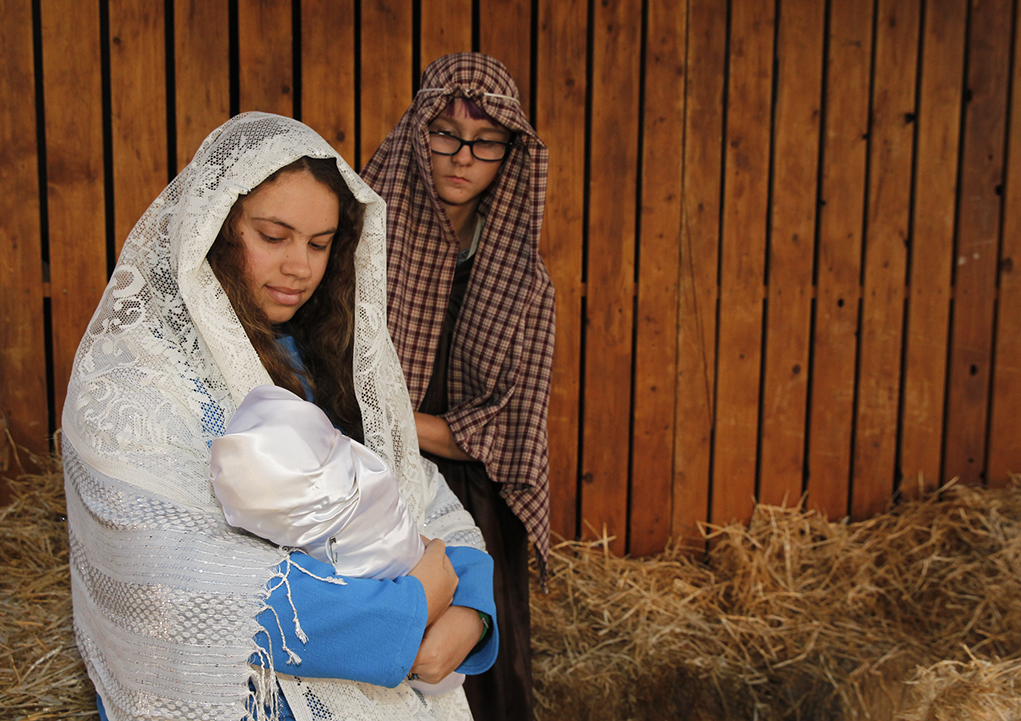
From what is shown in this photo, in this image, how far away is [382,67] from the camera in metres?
3.32

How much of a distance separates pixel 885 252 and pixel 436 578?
3321 millimetres

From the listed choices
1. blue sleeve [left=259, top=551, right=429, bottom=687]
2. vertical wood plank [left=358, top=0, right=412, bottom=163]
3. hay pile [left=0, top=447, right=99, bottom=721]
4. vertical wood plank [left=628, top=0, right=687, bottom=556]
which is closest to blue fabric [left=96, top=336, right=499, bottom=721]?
blue sleeve [left=259, top=551, right=429, bottom=687]

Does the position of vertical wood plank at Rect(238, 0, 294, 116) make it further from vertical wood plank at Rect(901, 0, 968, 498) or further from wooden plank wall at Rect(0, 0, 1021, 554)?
vertical wood plank at Rect(901, 0, 968, 498)

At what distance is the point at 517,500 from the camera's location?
254 cm

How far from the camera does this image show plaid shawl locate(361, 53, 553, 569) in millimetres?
2432

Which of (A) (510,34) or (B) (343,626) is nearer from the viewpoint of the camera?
(B) (343,626)

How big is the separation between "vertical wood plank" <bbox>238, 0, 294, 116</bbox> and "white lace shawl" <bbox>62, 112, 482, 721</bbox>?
69.2 inches

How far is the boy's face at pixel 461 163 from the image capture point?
2.44m

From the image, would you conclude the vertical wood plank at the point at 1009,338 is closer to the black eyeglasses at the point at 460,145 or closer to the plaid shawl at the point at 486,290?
the plaid shawl at the point at 486,290

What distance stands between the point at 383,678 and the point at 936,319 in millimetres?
3655

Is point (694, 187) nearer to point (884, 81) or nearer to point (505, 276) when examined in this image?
point (884, 81)

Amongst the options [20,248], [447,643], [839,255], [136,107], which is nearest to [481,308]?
[447,643]

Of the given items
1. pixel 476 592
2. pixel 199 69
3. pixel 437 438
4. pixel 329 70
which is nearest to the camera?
pixel 476 592

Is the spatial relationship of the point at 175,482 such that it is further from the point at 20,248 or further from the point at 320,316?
the point at 20,248
